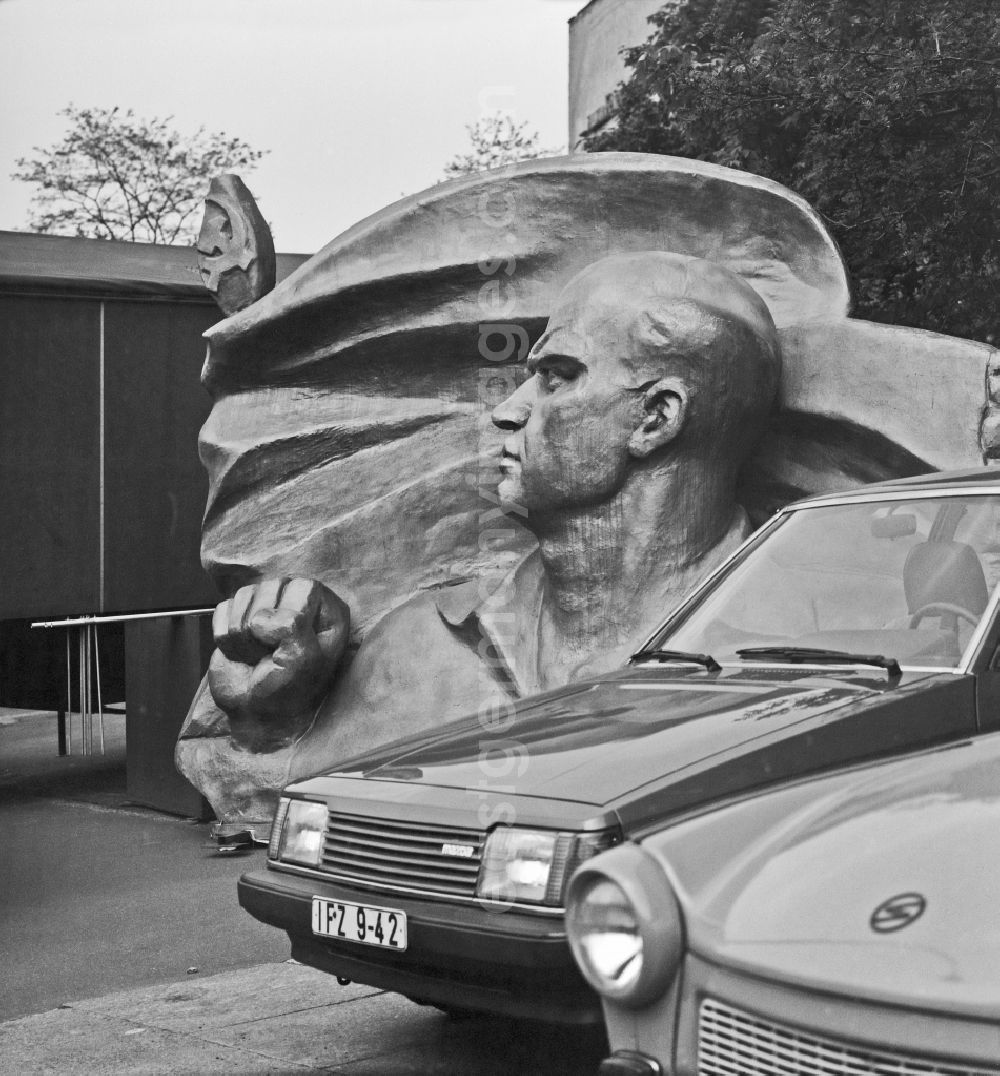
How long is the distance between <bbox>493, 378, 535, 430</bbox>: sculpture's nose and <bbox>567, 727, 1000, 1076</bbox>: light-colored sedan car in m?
3.65

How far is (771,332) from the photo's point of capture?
6355 millimetres

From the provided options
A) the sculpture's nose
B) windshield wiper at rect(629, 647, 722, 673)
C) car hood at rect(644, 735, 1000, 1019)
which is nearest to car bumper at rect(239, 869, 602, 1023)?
car hood at rect(644, 735, 1000, 1019)

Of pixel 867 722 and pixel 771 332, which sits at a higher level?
pixel 771 332

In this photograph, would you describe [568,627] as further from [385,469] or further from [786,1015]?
[786,1015]

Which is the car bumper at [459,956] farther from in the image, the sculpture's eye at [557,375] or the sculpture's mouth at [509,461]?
the sculpture's eye at [557,375]

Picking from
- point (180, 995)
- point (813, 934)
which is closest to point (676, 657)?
point (813, 934)

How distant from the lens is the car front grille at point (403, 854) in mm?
3504

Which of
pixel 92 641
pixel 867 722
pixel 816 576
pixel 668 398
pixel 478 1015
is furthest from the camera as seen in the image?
pixel 92 641

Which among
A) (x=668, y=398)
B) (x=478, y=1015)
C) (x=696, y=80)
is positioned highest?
(x=696, y=80)

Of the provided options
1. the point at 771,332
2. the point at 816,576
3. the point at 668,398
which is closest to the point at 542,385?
the point at 668,398

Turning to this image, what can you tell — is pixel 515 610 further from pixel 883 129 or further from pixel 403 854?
pixel 883 129

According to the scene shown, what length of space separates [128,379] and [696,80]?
610cm

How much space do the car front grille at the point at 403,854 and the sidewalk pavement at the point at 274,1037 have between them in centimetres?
68

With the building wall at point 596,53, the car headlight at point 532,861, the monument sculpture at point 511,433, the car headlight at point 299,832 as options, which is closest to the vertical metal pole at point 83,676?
the monument sculpture at point 511,433
